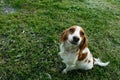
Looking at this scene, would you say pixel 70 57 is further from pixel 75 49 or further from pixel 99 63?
pixel 99 63

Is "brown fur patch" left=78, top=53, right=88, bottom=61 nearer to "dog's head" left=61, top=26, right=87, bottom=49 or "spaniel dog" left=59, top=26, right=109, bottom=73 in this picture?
"spaniel dog" left=59, top=26, right=109, bottom=73

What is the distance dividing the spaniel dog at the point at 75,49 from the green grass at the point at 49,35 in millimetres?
362

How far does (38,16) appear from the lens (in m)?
6.40

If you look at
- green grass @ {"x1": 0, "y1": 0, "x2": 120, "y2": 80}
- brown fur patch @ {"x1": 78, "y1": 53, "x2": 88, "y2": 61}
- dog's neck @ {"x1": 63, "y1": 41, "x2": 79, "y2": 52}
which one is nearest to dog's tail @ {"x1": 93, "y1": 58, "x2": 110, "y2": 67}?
green grass @ {"x1": 0, "y1": 0, "x2": 120, "y2": 80}

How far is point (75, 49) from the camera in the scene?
4.18 metres

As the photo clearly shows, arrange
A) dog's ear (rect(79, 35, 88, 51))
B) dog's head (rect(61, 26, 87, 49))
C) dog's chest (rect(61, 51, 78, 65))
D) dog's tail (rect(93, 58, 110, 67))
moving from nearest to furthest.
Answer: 1. dog's head (rect(61, 26, 87, 49))
2. dog's ear (rect(79, 35, 88, 51))
3. dog's chest (rect(61, 51, 78, 65))
4. dog's tail (rect(93, 58, 110, 67))

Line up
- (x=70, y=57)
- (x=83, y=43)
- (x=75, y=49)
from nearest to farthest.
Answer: (x=83, y=43) → (x=75, y=49) → (x=70, y=57)

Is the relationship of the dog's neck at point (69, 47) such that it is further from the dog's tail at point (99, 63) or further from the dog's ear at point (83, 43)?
the dog's tail at point (99, 63)

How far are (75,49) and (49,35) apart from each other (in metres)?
1.69

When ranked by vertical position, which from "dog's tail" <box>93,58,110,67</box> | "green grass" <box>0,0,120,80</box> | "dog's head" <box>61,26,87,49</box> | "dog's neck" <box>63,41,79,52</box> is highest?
"dog's head" <box>61,26,87,49</box>

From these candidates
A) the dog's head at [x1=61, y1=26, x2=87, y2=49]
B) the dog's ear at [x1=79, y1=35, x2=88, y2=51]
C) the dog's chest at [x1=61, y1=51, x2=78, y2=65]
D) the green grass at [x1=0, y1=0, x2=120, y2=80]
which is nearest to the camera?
the dog's head at [x1=61, y1=26, x2=87, y2=49]

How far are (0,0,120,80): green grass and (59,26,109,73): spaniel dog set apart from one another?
362mm

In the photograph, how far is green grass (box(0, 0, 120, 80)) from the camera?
4.89 metres

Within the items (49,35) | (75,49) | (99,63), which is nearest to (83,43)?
(75,49)
